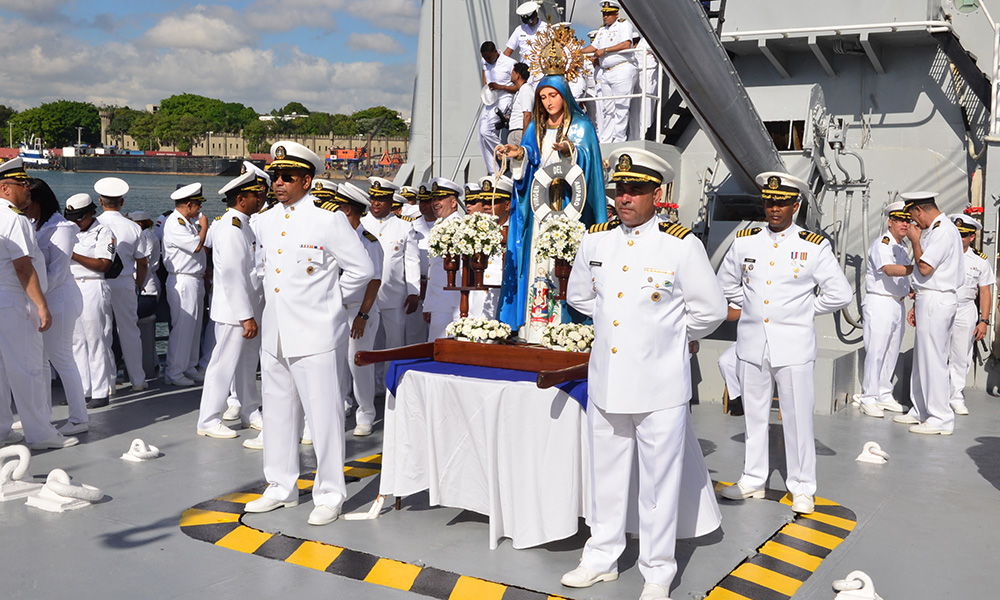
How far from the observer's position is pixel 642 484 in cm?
383

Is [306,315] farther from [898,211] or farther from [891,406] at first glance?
[891,406]

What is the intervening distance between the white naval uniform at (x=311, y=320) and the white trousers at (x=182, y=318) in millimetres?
3964

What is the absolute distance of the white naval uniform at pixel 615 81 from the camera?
10289 mm

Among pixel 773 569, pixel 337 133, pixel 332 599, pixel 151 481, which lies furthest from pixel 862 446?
pixel 337 133

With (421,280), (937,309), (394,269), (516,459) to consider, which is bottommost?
(516,459)

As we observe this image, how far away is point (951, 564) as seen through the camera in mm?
4316

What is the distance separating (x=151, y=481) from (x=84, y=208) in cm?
309

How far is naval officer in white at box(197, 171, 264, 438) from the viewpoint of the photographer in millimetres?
6293

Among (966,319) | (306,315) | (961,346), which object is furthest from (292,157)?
(961,346)

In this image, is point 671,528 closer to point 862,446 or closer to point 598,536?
point 598,536

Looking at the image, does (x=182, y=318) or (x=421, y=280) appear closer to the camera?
(x=421, y=280)

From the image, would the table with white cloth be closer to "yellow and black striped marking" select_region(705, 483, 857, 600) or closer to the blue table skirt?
the blue table skirt

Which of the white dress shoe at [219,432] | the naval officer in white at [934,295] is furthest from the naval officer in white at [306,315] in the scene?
the naval officer in white at [934,295]

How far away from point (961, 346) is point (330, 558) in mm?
6669
